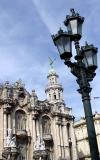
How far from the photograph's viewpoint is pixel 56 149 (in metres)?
50.8

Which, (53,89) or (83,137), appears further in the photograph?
(83,137)

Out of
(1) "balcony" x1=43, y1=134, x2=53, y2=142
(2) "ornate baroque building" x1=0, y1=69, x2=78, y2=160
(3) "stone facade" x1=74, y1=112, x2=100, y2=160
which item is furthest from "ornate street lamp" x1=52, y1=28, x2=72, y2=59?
(3) "stone facade" x1=74, y1=112, x2=100, y2=160

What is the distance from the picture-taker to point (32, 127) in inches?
1935

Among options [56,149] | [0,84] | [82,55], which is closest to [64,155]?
[56,149]

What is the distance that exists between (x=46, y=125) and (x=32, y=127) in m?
3.62

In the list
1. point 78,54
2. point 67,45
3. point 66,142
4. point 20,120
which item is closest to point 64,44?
point 67,45

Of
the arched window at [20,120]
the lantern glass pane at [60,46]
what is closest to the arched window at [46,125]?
the arched window at [20,120]

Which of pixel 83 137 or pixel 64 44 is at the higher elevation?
pixel 83 137

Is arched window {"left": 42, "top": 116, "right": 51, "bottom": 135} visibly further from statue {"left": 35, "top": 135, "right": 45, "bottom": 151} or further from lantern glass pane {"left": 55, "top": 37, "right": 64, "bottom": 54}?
lantern glass pane {"left": 55, "top": 37, "right": 64, "bottom": 54}

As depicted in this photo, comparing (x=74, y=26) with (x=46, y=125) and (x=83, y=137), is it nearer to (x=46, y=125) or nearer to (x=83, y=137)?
(x=46, y=125)

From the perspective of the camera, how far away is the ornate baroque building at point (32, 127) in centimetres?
4541

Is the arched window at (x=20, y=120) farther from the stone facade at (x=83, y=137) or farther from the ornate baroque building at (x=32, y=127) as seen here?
the stone facade at (x=83, y=137)

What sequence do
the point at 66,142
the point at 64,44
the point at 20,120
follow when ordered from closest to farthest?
the point at 64,44 → the point at 20,120 → the point at 66,142

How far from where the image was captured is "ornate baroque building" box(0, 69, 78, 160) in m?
45.4
